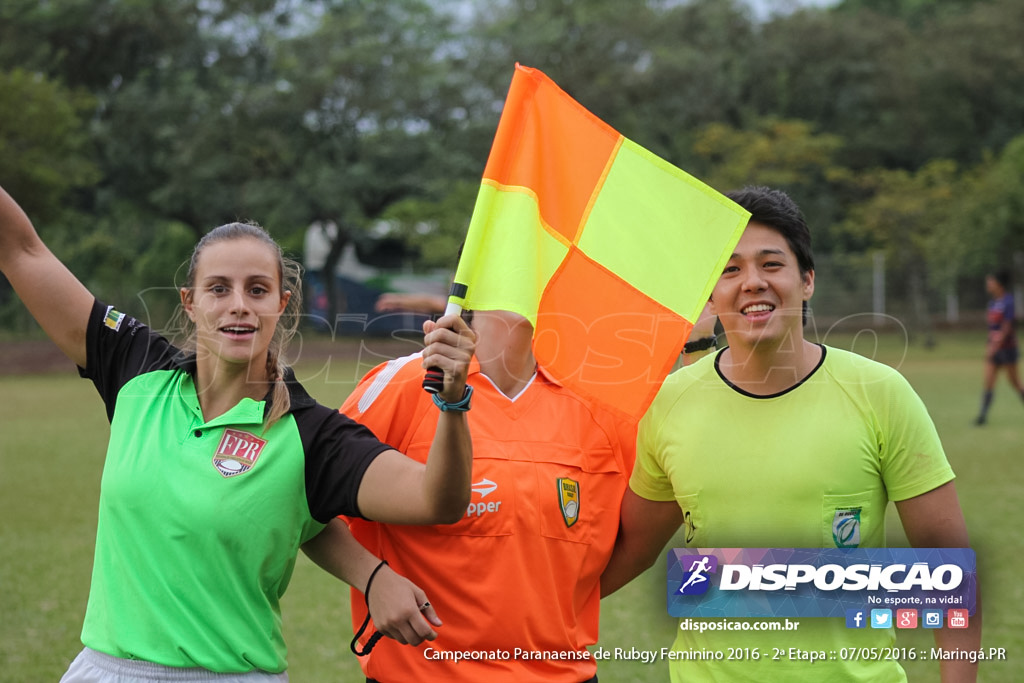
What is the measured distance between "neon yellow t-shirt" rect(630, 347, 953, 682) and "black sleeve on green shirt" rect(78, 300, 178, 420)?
1431 millimetres

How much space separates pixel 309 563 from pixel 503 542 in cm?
551

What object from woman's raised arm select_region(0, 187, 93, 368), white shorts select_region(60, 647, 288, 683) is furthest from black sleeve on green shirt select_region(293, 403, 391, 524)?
woman's raised arm select_region(0, 187, 93, 368)

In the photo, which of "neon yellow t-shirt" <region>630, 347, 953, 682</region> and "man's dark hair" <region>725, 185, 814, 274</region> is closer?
"neon yellow t-shirt" <region>630, 347, 953, 682</region>

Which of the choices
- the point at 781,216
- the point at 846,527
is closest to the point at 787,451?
the point at 846,527

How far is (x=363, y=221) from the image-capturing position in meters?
33.0

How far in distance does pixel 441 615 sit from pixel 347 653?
10.6 ft

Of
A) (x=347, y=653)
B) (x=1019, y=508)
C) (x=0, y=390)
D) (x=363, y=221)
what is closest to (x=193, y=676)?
(x=347, y=653)

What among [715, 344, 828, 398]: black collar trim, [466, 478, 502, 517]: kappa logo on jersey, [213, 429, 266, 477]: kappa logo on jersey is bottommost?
[466, 478, 502, 517]: kappa logo on jersey

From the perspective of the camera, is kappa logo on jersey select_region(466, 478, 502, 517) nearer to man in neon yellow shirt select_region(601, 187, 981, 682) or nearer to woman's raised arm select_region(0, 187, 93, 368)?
man in neon yellow shirt select_region(601, 187, 981, 682)

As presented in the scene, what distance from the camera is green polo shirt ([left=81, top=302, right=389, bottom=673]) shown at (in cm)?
247

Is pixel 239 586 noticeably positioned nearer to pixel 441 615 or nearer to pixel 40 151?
pixel 441 615

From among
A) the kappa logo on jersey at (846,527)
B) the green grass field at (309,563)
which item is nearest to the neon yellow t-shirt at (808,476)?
the kappa logo on jersey at (846,527)

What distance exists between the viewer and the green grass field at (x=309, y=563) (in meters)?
5.37

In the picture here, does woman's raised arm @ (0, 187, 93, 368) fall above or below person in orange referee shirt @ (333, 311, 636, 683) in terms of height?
above
